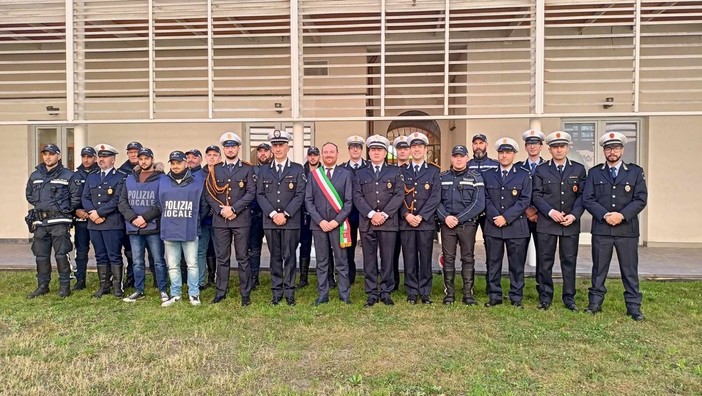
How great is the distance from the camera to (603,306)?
5387 millimetres

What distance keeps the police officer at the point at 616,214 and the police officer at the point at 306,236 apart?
3.27 meters

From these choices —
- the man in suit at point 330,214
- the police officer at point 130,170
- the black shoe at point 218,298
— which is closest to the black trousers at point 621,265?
the man in suit at point 330,214

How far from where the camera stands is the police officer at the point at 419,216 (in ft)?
18.0

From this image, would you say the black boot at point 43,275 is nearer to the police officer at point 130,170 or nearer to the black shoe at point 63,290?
the black shoe at point 63,290

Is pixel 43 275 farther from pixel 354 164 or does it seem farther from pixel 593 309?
pixel 593 309

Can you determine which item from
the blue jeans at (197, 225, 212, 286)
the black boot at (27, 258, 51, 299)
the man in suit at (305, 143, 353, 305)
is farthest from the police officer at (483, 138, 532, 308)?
the black boot at (27, 258, 51, 299)

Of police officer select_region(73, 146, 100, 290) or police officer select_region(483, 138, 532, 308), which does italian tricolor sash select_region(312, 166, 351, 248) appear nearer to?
police officer select_region(483, 138, 532, 308)

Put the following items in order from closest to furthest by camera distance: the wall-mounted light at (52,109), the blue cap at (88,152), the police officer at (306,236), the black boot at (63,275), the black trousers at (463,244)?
the black trousers at (463,244)
the black boot at (63,275)
the blue cap at (88,152)
the police officer at (306,236)
the wall-mounted light at (52,109)

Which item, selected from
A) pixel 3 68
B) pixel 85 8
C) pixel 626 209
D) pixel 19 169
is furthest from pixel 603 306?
pixel 3 68

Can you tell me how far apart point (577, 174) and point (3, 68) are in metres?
11.2

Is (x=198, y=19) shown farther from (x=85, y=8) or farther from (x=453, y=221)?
(x=453, y=221)

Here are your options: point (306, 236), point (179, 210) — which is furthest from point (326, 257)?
point (179, 210)

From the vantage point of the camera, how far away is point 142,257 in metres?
5.86

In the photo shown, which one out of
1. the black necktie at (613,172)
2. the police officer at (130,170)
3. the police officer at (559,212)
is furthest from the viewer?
the police officer at (130,170)
